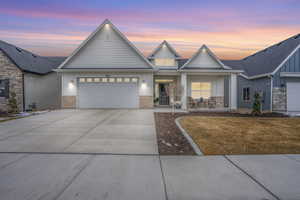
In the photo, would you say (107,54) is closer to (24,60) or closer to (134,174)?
(24,60)

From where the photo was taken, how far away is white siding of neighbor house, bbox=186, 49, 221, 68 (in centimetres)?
1484

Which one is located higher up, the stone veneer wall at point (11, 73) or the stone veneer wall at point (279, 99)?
the stone veneer wall at point (11, 73)

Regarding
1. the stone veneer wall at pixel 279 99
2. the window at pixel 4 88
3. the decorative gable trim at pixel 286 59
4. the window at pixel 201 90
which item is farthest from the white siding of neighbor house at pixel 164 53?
the window at pixel 4 88

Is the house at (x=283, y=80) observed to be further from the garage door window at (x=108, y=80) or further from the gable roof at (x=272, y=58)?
the garage door window at (x=108, y=80)

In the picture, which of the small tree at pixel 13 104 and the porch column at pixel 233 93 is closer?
the small tree at pixel 13 104

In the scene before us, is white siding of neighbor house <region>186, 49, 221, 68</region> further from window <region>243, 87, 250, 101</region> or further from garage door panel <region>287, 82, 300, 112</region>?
garage door panel <region>287, 82, 300, 112</region>

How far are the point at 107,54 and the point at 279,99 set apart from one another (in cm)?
1505

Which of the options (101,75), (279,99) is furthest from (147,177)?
(279,99)

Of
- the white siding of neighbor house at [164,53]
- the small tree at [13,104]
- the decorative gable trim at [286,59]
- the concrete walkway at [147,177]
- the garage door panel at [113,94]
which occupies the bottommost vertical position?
the concrete walkway at [147,177]

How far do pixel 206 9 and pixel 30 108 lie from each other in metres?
17.5

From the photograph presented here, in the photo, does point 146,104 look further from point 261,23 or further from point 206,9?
point 261,23

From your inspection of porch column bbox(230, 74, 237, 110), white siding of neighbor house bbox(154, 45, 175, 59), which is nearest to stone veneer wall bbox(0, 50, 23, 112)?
white siding of neighbor house bbox(154, 45, 175, 59)

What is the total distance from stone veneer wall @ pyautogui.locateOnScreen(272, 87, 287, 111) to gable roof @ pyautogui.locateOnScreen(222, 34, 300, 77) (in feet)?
5.45

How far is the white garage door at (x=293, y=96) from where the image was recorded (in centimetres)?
1289
